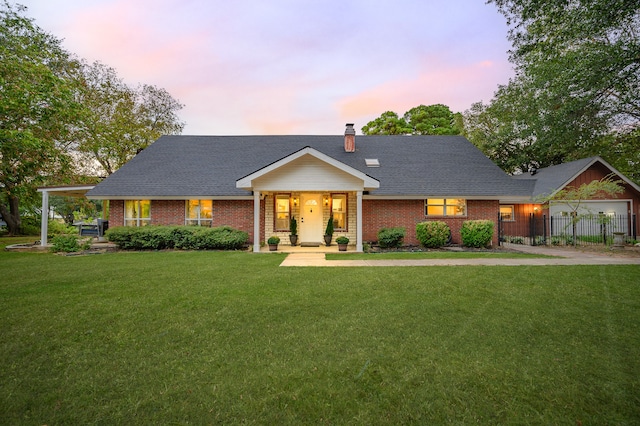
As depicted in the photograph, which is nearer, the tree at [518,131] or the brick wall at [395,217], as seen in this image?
the brick wall at [395,217]

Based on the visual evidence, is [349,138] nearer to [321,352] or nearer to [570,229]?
[570,229]

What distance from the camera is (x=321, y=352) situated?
11.6 ft

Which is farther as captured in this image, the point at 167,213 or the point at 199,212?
the point at 199,212

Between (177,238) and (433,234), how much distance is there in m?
11.3

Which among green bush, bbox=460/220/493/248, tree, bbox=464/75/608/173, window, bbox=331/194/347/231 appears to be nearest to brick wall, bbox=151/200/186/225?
window, bbox=331/194/347/231

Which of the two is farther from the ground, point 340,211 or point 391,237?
point 340,211

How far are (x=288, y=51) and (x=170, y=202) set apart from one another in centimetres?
1074

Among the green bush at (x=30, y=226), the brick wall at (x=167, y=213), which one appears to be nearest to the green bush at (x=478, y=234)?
the brick wall at (x=167, y=213)

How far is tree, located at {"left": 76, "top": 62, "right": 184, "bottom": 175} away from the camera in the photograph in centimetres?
2416

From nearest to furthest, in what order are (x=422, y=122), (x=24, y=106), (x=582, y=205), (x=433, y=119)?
(x=24, y=106)
(x=582, y=205)
(x=433, y=119)
(x=422, y=122)

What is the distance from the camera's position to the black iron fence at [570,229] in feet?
48.9

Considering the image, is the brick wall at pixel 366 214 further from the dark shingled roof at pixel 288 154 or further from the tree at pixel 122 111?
the tree at pixel 122 111

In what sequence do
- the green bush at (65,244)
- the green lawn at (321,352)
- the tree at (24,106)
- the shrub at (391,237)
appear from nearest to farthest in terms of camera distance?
the green lawn at (321,352)
the tree at (24,106)
the green bush at (65,244)
the shrub at (391,237)

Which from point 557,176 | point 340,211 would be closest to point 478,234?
point 340,211
